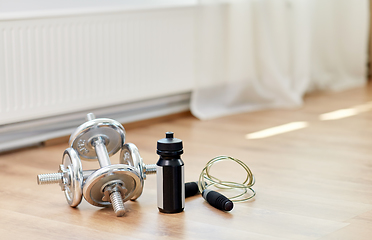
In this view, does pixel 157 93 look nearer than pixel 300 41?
Yes

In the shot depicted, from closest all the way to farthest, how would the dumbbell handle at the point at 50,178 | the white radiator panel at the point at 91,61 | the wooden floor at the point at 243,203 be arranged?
the wooden floor at the point at 243,203 < the dumbbell handle at the point at 50,178 < the white radiator panel at the point at 91,61

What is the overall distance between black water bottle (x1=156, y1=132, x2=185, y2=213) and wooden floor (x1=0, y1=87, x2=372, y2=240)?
73mm

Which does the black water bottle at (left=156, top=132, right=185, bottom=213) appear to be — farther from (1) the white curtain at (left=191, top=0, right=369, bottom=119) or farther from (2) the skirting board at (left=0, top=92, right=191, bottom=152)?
(1) the white curtain at (left=191, top=0, right=369, bottom=119)

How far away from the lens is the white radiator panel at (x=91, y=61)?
2457 mm

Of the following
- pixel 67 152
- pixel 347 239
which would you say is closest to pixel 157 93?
pixel 67 152

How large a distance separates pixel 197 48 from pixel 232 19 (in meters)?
0.30

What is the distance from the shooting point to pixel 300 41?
3.66 m

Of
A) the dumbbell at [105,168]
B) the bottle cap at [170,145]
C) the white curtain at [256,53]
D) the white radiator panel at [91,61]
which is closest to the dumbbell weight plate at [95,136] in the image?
the dumbbell at [105,168]

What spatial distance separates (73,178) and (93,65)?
4.10 feet

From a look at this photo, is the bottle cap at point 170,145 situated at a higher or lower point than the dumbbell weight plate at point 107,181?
higher

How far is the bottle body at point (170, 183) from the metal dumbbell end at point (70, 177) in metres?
0.23

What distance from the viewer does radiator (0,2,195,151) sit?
8.08 ft

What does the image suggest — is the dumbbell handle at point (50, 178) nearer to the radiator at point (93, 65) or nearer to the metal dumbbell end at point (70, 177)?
the metal dumbbell end at point (70, 177)

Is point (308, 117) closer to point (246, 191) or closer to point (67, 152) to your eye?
point (246, 191)
